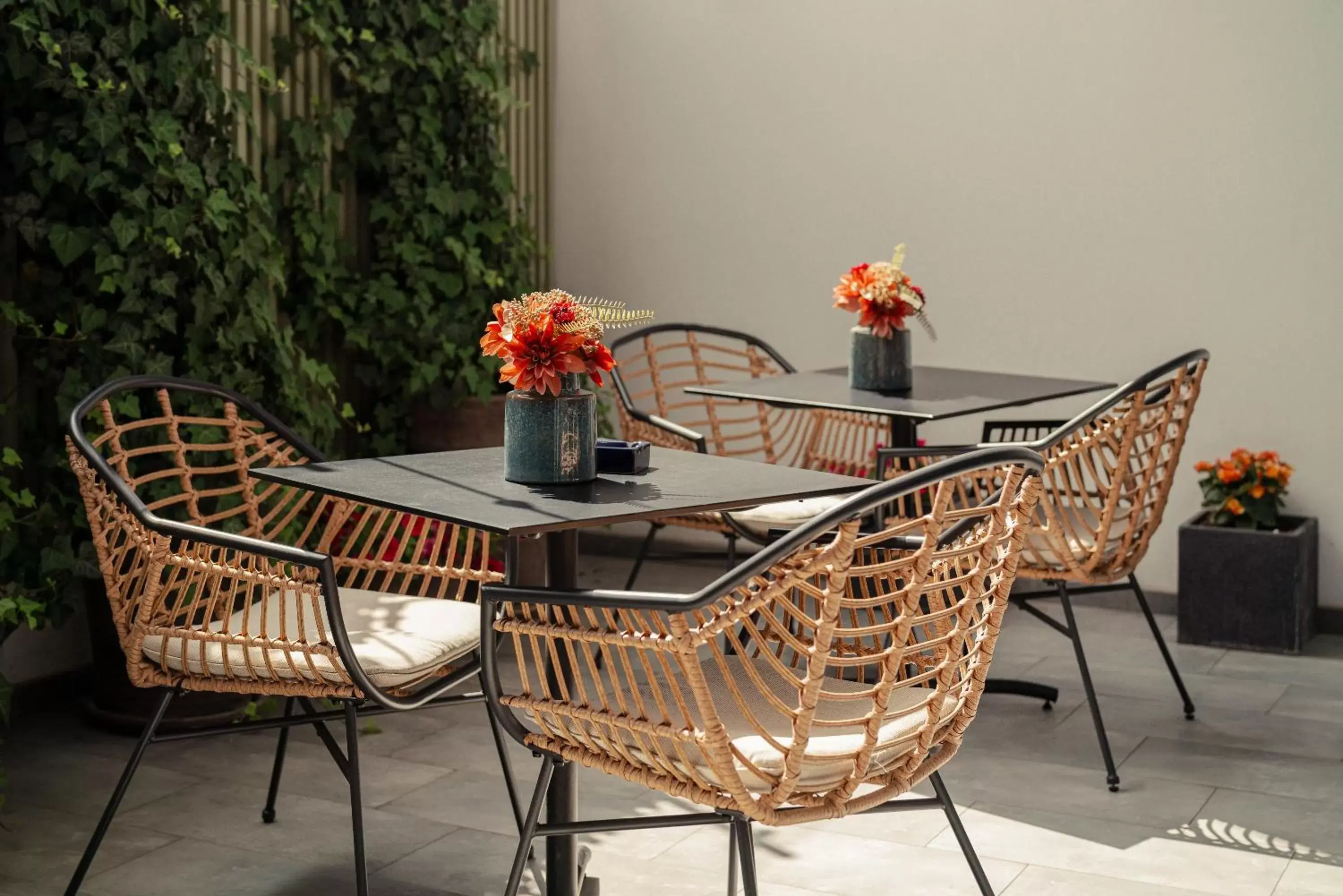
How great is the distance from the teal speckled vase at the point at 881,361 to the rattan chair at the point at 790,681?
162 cm

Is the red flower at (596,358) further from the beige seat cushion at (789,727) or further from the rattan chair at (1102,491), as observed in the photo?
the rattan chair at (1102,491)

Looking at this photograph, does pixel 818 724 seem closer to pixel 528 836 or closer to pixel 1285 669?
pixel 528 836

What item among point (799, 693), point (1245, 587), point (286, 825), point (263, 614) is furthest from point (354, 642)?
point (1245, 587)

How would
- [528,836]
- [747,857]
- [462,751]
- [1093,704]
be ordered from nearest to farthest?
1. [747,857]
2. [528,836]
3. [1093,704]
4. [462,751]

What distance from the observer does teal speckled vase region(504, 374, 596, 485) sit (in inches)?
94.5

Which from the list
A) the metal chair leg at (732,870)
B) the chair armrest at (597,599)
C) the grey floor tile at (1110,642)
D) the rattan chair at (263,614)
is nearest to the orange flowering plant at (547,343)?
the rattan chair at (263,614)

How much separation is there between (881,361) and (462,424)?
5.01ft

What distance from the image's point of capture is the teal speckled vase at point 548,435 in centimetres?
240

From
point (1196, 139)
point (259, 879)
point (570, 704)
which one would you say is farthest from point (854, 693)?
point (1196, 139)

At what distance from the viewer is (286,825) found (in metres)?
3.04

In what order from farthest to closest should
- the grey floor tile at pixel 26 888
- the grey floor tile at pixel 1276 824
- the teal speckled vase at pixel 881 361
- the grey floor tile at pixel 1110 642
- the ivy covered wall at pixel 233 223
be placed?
the grey floor tile at pixel 1110 642, the teal speckled vase at pixel 881 361, the ivy covered wall at pixel 233 223, the grey floor tile at pixel 1276 824, the grey floor tile at pixel 26 888

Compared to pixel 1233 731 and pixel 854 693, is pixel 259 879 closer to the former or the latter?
pixel 854 693

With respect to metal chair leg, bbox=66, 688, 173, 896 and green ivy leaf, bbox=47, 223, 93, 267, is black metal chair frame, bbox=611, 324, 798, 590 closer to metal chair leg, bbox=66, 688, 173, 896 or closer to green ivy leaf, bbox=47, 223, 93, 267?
green ivy leaf, bbox=47, 223, 93, 267

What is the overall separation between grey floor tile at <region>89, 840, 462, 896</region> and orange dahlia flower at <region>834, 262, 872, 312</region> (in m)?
1.76
